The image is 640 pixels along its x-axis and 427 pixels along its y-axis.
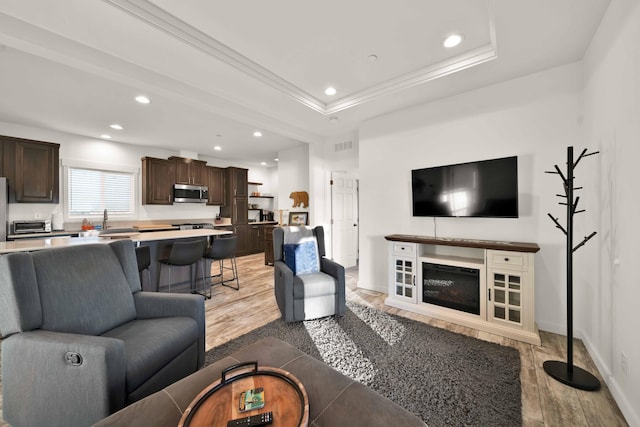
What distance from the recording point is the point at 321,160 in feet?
17.1

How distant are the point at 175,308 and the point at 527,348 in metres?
2.99

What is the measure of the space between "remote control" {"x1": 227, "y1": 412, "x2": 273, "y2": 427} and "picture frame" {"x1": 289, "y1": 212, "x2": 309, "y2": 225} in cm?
451

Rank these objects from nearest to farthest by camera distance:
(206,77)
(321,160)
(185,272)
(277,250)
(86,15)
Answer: (86,15) < (206,77) < (277,250) < (185,272) < (321,160)

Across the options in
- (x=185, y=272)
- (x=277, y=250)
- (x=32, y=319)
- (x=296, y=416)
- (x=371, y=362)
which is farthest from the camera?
(x=185, y=272)

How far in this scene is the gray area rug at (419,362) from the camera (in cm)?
158

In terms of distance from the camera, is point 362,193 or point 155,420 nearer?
point 155,420

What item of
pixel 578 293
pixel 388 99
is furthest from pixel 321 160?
pixel 578 293

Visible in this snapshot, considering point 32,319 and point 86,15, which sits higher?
point 86,15

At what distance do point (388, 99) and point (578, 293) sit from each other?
9.51ft

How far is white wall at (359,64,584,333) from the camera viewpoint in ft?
8.36

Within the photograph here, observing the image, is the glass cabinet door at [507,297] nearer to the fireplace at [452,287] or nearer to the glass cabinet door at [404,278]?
the fireplace at [452,287]

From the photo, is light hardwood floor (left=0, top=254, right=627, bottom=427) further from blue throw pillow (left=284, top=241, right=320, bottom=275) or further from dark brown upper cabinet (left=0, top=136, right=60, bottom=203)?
dark brown upper cabinet (left=0, top=136, right=60, bottom=203)

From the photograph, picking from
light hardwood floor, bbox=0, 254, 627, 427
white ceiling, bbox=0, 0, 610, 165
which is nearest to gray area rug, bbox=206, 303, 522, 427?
light hardwood floor, bbox=0, 254, 627, 427

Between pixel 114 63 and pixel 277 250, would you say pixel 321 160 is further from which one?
pixel 114 63
